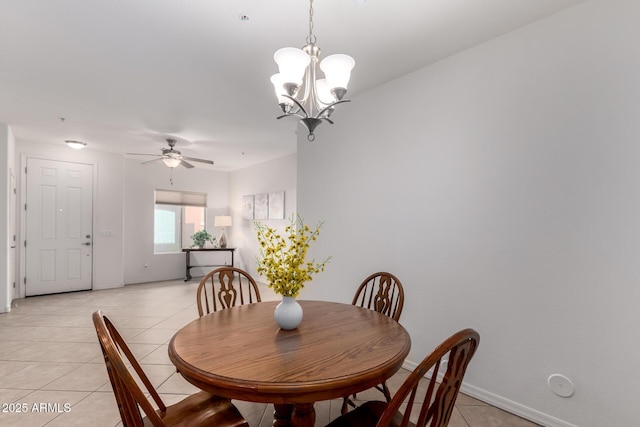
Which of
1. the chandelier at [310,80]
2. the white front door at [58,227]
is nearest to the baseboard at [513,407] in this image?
the chandelier at [310,80]

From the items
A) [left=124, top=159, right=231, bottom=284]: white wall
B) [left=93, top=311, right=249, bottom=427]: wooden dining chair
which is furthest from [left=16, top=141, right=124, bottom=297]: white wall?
[left=93, top=311, right=249, bottom=427]: wooden dining chair

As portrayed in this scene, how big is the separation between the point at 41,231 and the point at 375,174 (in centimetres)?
568

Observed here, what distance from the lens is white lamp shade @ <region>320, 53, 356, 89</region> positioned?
63.6 inches

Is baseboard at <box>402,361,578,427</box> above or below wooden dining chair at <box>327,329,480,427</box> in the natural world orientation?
below

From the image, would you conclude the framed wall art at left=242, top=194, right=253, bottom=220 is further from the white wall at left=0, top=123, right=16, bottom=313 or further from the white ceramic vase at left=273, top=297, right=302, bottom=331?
the white ceramic vase at left=273, top=297, right=302, bottom=331

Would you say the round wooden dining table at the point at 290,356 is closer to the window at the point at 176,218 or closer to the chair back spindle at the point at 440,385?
the chair back spindle at the point at 440,385

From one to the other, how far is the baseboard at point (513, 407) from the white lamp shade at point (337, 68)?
228 cm

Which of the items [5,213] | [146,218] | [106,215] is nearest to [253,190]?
[146,218]

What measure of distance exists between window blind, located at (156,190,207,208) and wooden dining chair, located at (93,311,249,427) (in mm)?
5797

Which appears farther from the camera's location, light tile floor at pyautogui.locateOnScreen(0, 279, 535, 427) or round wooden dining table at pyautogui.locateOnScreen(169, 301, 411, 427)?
light tile floor at pyautogui.locateOnScreen(0, 279, 535, 427)

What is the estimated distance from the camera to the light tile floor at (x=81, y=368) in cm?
195

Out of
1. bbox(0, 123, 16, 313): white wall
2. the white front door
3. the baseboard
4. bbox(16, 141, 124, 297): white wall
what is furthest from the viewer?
bbox(16, 141, 124, 297): white wall

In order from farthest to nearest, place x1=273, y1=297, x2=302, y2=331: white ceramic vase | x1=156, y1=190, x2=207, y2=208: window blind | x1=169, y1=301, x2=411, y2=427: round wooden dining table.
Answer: x1=156, y1=190, x2=207, y2=208: window blind, x1=273, y1=297, x2=302, y2=331: white ceramic vase, x1=169, y1=301, x2=411, y2=427: round wooden dining table

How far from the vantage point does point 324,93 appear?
6.11ft
